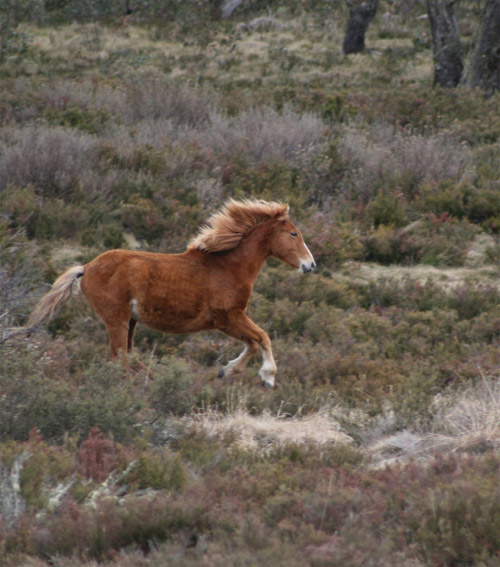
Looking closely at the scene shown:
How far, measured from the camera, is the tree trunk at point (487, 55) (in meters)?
19.0

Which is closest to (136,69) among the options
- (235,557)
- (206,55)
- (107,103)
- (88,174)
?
(206,55)

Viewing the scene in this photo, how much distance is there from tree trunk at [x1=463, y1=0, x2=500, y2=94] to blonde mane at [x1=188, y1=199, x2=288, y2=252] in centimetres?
1369

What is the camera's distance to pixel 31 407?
566 centimetres

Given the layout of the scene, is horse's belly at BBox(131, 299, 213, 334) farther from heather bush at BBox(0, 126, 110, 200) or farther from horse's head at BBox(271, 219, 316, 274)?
heather bush at BBox(0, 126, 110, 200)

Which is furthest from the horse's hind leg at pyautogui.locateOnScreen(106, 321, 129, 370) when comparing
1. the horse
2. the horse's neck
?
the horse's neck

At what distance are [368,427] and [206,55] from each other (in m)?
22.2

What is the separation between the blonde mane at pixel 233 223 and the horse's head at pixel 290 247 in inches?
4.5

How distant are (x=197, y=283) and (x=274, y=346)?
53.7 inches

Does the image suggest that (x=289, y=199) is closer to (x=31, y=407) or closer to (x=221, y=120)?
(x=221, y=120)

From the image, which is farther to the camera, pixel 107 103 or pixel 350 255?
pixel 107 103

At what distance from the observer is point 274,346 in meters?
8.04

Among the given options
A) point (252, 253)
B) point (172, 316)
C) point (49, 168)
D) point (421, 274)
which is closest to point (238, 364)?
point (172, 316)

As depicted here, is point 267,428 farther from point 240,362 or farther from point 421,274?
point 421,274

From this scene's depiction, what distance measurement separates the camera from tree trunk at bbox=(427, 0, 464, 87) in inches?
797
